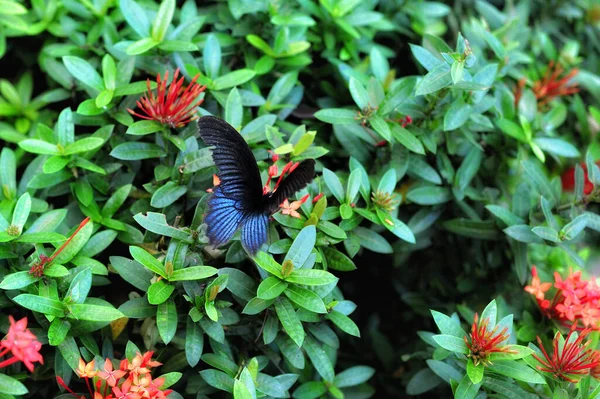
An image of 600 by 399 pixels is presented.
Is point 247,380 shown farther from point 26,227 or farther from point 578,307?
point 578,307

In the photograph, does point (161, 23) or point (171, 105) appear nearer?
point (171, 105)

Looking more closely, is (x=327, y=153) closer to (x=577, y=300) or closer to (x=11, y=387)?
(x=577, y=300)

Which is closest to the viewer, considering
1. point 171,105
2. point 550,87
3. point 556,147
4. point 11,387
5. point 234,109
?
point 11,387

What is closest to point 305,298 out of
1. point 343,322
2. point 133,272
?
point 343,322

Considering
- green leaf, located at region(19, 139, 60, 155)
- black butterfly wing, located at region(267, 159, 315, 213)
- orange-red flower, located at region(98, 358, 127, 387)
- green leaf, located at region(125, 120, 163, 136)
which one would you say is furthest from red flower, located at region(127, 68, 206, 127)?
orange-red flower, located at region(98, 358, 127, 387)

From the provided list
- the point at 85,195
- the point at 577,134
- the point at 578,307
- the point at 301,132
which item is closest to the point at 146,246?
the point at 85,195

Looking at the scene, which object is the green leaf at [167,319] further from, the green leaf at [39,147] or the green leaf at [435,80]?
the green leaf at [435,80]

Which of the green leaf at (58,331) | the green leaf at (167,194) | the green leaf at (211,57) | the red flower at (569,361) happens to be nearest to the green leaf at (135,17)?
the green leaf at (211,57)
